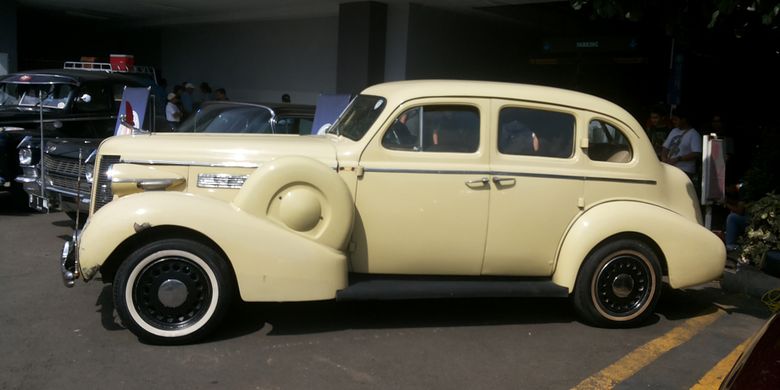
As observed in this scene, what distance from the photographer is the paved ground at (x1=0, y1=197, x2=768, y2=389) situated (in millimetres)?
4426

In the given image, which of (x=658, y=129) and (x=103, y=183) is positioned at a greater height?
(x=658, y=129)

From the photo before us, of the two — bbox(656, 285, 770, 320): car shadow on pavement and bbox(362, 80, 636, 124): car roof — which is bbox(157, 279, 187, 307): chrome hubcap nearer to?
bbox(362, 80, 636, 124): car roof

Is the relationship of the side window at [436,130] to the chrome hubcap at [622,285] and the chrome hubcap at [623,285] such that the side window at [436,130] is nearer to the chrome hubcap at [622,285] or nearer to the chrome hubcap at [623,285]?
the chrome hubcap at [623,285]

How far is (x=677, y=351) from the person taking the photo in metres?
5.18

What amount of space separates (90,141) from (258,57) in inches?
422

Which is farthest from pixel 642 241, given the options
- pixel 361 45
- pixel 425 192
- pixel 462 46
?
pixel 462 46

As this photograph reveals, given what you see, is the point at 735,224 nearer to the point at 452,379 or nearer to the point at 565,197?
the point at 565,197

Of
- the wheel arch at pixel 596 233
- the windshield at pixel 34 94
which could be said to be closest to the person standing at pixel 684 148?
the wheel arch at pixel 596 233

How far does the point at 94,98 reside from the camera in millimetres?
10078

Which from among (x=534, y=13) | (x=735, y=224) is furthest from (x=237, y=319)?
(x=534, y=13)

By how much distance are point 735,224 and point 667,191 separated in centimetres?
264

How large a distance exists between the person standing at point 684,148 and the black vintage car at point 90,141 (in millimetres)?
4948

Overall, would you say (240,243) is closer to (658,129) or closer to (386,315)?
(386,315)

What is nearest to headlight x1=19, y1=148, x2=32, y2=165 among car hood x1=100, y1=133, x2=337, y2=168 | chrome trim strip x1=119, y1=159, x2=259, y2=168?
car hood x1=100, y1=133, x2=337, y2=168
